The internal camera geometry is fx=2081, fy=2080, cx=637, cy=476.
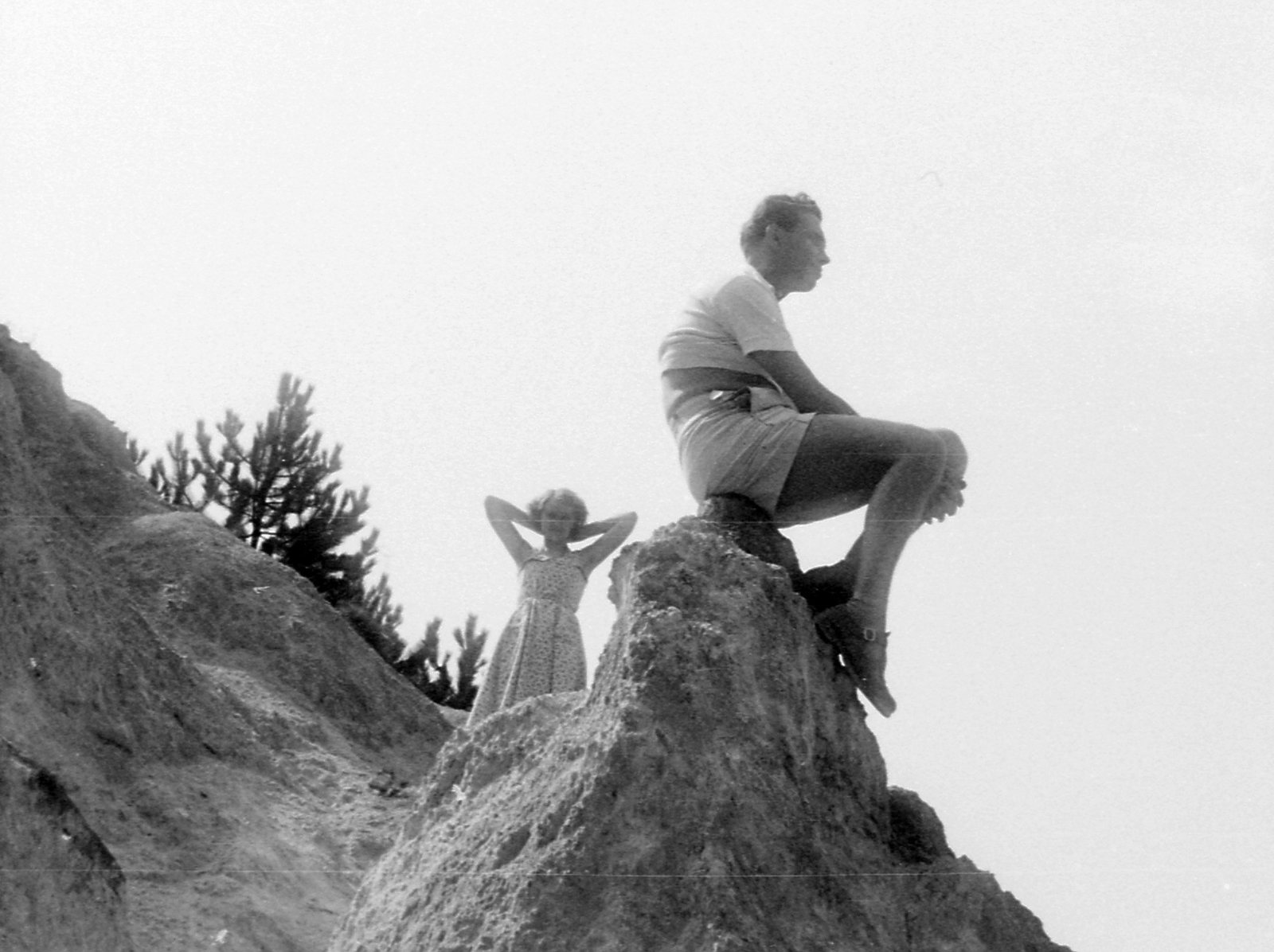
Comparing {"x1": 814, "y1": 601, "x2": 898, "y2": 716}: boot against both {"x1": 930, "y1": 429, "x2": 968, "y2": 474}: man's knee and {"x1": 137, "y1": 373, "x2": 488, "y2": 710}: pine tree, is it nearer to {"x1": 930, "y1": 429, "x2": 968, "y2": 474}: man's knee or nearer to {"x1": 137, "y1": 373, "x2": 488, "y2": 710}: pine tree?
{"x1": 930, "y1": 429, "x2": 968, "y2": 474}: man's knee

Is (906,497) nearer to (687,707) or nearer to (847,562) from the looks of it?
(847,562)

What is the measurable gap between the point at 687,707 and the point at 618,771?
269mm

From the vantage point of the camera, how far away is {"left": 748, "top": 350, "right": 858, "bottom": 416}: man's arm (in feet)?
20.7

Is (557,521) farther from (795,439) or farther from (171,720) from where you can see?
(795,439)

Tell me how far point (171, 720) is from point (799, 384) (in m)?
4.47

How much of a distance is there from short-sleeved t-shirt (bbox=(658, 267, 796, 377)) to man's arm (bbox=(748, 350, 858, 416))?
3 cm

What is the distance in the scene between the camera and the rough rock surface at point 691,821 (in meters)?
4.94

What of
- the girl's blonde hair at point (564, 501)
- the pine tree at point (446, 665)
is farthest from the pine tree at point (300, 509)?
the girl's blonde hair at point (564, 501)

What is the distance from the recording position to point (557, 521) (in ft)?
34.7

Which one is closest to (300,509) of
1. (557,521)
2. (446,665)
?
(446,665)

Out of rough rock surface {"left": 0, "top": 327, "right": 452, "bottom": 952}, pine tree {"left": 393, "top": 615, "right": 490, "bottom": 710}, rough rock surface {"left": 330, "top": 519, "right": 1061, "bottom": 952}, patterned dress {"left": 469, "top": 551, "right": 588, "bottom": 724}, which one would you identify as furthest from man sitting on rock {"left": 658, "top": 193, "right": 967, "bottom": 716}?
pine tree {"left": 393, "top": 615, "right": 490, "bottom": 710}

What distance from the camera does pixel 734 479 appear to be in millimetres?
6238

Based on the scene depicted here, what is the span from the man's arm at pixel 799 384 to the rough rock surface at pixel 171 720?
2.47 m

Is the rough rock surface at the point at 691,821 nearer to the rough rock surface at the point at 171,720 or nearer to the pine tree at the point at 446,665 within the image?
the rough rock surface at the point at 171,720
